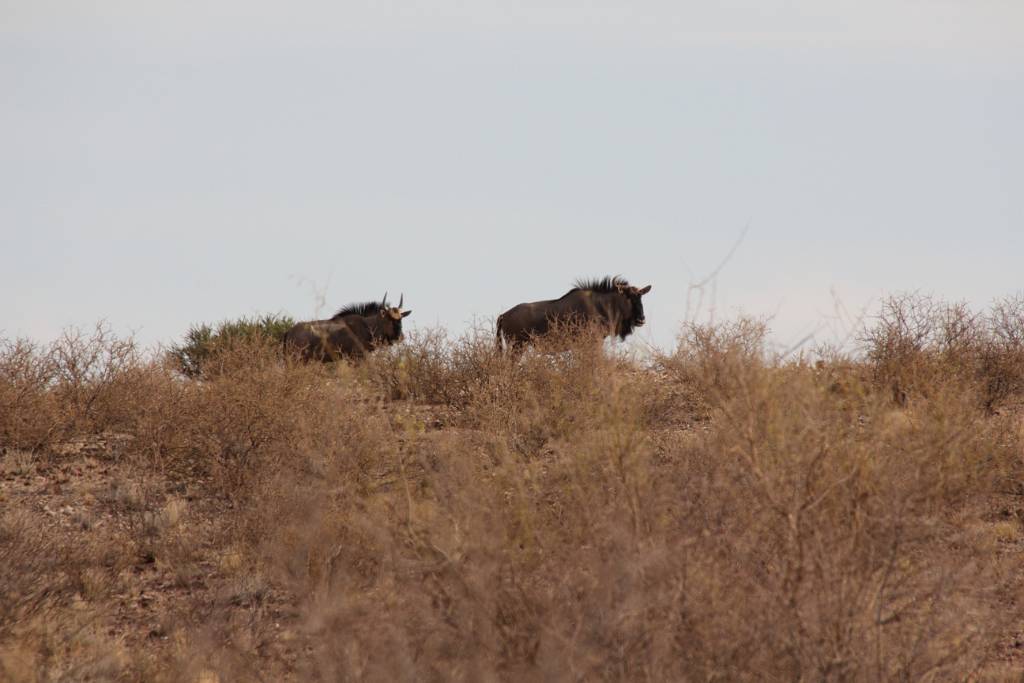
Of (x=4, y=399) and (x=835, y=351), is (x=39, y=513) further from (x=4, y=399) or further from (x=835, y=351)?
(x=835, y=351)

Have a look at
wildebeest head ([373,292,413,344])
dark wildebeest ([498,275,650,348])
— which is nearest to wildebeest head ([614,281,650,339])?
dark wildebeest ([498,275,650,348])

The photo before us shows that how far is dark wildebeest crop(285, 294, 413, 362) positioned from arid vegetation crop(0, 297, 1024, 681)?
167 inches

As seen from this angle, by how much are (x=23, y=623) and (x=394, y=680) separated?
3997 mm

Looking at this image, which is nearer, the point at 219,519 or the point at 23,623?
the point at 23,623

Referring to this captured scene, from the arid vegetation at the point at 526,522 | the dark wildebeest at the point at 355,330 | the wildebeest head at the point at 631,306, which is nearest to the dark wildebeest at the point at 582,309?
the wildebeest head at the point at 631,306

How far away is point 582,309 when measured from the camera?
18641 millimetres

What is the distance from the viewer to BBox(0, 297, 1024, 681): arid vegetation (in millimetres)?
5535

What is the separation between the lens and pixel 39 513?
10.9 meters

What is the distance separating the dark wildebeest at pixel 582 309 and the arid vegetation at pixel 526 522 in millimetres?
3570

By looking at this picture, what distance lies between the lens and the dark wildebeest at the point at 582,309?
1859 centimetres

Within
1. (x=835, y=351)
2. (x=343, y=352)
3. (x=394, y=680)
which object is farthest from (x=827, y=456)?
(x=343, y=352)

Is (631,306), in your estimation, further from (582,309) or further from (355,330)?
(355,330)

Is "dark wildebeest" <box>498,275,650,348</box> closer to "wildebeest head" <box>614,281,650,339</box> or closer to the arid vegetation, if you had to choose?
"wildebeest head" <box>614,281,650,339</box>

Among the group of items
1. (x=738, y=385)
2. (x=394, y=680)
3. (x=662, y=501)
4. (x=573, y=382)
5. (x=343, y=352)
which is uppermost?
(x=343, y=352)
